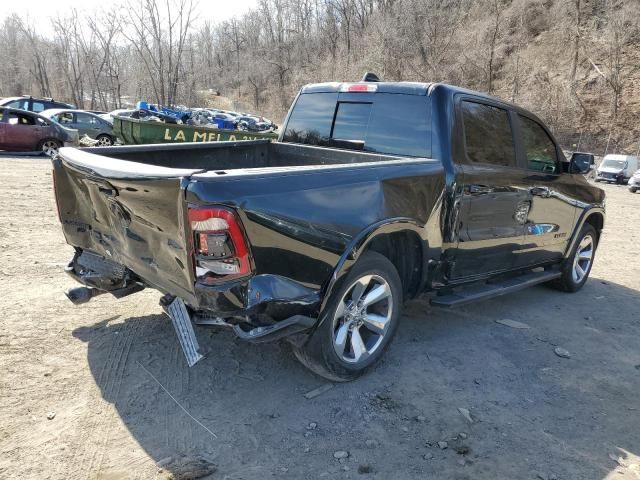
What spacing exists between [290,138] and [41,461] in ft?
11.3

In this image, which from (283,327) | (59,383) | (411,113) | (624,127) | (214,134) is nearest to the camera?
(283,327)

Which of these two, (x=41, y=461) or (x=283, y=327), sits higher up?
(x=283, y=327)

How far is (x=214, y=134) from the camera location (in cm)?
1684

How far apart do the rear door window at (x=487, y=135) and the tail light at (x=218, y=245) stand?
2308mm

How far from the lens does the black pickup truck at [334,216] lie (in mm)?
2734

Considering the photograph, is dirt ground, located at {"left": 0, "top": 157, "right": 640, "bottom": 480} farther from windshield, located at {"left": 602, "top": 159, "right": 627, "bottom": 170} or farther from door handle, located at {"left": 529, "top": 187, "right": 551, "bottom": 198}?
windshield, located at {"left": 602, "top": 159, "right": 627, "bottom": 170}

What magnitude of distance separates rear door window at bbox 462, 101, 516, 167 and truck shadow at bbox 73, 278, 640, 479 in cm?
159

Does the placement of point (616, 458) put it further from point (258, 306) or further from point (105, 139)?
point (105, 139)

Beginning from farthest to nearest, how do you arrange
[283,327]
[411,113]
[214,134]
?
[214,134] → [411,113] → [283,327]

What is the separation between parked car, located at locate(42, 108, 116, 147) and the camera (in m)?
19.4

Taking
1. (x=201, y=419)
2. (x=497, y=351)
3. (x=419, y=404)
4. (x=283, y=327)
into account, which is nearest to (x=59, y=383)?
(x=201, y=419)

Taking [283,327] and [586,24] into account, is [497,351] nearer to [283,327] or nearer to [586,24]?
[283,327]

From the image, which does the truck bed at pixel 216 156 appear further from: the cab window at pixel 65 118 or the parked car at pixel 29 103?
the parked car at pixel 29 103

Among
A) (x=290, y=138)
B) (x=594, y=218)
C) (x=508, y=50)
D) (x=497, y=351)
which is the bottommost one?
(x=497, y=351)
